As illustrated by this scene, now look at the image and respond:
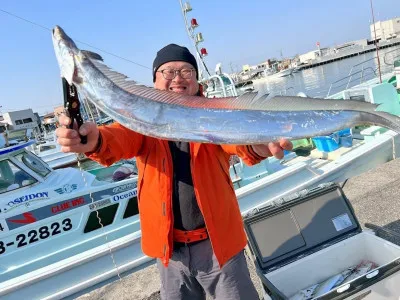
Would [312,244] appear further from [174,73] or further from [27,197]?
[27,197]

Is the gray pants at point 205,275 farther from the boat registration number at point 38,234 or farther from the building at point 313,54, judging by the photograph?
the building at point 313,54

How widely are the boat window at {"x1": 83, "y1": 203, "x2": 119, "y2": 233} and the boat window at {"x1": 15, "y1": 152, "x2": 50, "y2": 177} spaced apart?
1263mm

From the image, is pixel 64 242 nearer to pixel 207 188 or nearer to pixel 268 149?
pixel 207 188

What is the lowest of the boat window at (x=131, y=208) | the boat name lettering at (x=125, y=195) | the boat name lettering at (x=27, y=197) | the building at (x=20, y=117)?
the boat window at (x=131, y=208)

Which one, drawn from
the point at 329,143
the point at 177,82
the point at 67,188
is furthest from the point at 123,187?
the point at 329,143

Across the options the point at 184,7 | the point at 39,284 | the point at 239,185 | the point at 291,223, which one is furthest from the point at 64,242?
the point at 184,7

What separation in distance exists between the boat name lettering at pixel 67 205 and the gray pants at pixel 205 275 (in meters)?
4.19

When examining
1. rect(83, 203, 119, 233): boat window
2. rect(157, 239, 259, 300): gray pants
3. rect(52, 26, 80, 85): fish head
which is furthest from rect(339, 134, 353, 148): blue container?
rect(52, 26, 80, 85): fish head

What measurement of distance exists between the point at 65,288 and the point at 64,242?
1.02 metres

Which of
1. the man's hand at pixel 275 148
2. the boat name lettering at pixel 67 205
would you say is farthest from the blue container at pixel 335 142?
the man's hand at pixel 275 148

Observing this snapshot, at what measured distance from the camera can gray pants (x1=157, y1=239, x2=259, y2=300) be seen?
2240 mm

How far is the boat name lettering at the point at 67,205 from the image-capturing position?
19.3 feet

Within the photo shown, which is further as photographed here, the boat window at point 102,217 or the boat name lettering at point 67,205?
the boat window at point 102,217

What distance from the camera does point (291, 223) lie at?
3.12 meters
